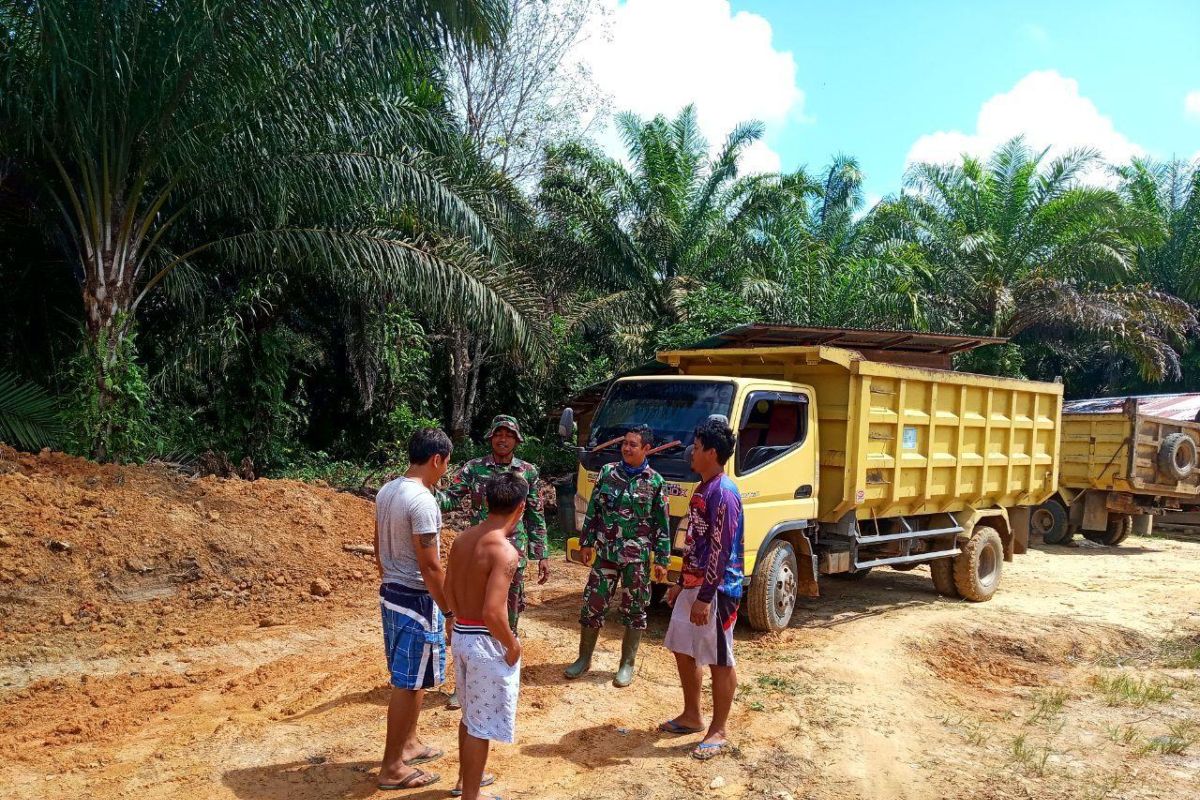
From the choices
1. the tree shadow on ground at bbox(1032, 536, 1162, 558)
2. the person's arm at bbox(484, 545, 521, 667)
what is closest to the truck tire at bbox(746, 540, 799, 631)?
the person's arm at bbox(484, 545, 521, 667)

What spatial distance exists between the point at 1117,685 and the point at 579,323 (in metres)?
11.3

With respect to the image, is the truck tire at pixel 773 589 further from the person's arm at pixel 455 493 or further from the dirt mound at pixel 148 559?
the dirt mound at pixel 148 559

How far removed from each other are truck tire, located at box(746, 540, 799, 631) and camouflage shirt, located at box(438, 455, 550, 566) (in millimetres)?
2165

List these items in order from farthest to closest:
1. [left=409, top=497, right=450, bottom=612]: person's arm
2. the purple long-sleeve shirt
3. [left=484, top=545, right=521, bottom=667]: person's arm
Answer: the purple long-sleeve shirt → [left=409, top=497, right=450, bottom=612]: person's arm → [left=484, top=545, right=521, bottom=667]: person's arm

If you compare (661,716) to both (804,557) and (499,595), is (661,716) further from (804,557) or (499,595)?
(804,557)

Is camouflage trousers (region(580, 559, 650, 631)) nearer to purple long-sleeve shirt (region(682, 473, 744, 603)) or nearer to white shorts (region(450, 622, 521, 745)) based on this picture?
purple long-sleeve shirt (region(682, 473, 744, 603))

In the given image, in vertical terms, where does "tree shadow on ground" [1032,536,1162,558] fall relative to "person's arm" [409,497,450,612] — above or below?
below

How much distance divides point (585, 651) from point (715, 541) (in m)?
1.86

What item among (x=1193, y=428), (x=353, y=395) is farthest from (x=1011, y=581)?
(x=353, y=395)

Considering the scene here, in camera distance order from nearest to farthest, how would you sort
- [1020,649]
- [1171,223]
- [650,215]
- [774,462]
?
[774,462], [1020,649], [650,215], [1171,223]

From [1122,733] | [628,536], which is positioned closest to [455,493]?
[628,536]

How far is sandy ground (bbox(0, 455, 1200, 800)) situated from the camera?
4375 mm

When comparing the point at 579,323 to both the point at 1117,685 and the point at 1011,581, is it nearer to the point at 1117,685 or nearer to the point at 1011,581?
the point at 1011,581

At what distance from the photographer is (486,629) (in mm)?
3617
